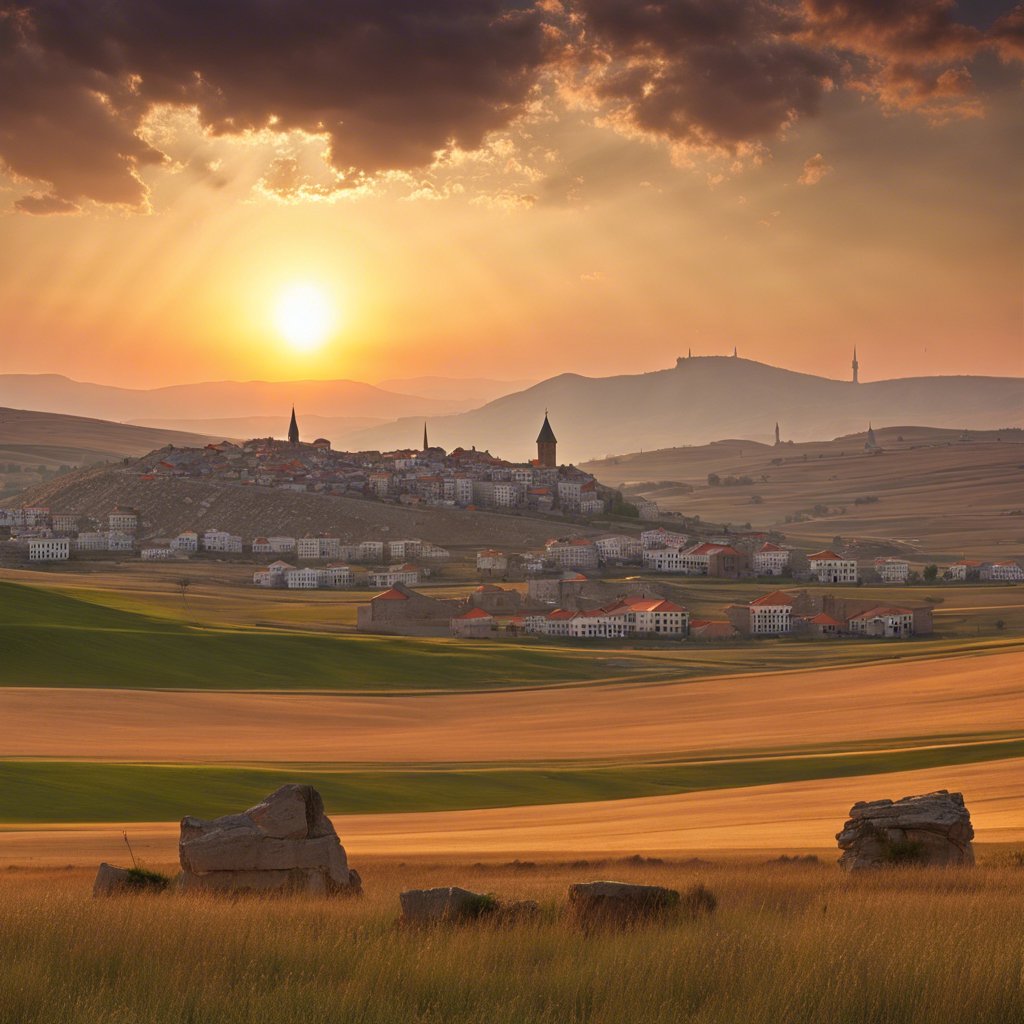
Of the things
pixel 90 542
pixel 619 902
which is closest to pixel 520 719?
pixel 619 902

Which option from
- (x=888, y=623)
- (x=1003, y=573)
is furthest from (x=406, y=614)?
(x=1003, y=573)

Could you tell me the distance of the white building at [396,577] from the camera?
15162 cm

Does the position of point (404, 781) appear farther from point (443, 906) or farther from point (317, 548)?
point (317, 548)

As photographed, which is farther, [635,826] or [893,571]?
[893,571]

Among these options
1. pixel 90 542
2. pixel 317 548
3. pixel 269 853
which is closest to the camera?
pixel 269 853

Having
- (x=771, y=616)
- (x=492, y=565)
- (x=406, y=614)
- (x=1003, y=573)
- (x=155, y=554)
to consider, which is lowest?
(x=771, y=616)

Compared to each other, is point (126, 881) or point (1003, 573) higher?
point (1003, 573)

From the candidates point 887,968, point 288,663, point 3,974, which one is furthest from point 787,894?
point 288,663

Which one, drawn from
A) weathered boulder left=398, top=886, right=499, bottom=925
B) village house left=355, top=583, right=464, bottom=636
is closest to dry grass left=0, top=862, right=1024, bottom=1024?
weathered boulder left=398, top=886, right=499, bottom=925

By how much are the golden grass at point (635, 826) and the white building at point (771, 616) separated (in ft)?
256

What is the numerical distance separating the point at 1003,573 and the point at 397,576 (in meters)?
66.4

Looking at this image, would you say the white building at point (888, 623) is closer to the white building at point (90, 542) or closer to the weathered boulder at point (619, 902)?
the white building at point (90, 542)

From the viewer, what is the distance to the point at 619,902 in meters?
13.0

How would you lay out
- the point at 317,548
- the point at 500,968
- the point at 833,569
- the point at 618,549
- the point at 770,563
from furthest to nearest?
the point at 317,548, the point at 618,549, the point at 770,563, the point at 833,569, the point at 500,968
